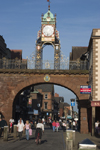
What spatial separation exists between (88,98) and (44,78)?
17.7 ft

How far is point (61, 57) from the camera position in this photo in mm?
34000

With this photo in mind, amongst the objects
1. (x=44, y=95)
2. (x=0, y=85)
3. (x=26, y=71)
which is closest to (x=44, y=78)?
(x=26, y=71)

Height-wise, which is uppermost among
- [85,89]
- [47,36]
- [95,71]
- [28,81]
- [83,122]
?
[47,36]

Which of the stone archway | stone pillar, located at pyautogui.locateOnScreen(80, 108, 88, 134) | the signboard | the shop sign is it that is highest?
the stone archway

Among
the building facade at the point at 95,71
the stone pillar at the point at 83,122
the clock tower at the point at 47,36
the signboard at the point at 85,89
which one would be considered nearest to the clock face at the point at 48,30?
the clock tower at the point at 47,36

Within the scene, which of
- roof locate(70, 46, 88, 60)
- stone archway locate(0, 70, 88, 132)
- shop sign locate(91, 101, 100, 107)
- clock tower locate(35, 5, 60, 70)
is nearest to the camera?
shop sign locate(91, 101, 100, 107)

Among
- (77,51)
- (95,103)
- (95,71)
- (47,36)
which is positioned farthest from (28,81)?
(77,51)

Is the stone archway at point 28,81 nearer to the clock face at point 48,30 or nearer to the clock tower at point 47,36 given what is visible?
the clock tower at point 47,36

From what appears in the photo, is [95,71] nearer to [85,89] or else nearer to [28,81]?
[85,89]

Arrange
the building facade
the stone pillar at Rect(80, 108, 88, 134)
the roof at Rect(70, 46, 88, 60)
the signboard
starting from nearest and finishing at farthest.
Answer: the building facade
the signboard
the stone pillar at Rect(80, 108, 88, 134)
the roof at Rect(70, 46, 88, 60)

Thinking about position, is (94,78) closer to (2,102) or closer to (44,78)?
(44,78)

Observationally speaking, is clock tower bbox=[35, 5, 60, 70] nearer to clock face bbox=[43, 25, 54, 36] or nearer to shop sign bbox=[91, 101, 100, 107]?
clock face bbox=[43, 25, 54, 36]

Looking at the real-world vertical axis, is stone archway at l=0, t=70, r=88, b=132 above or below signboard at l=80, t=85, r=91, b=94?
above

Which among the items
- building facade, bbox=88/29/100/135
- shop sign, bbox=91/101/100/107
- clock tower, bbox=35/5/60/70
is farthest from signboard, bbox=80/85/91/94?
clock tower, bbox=35/5/60/70
